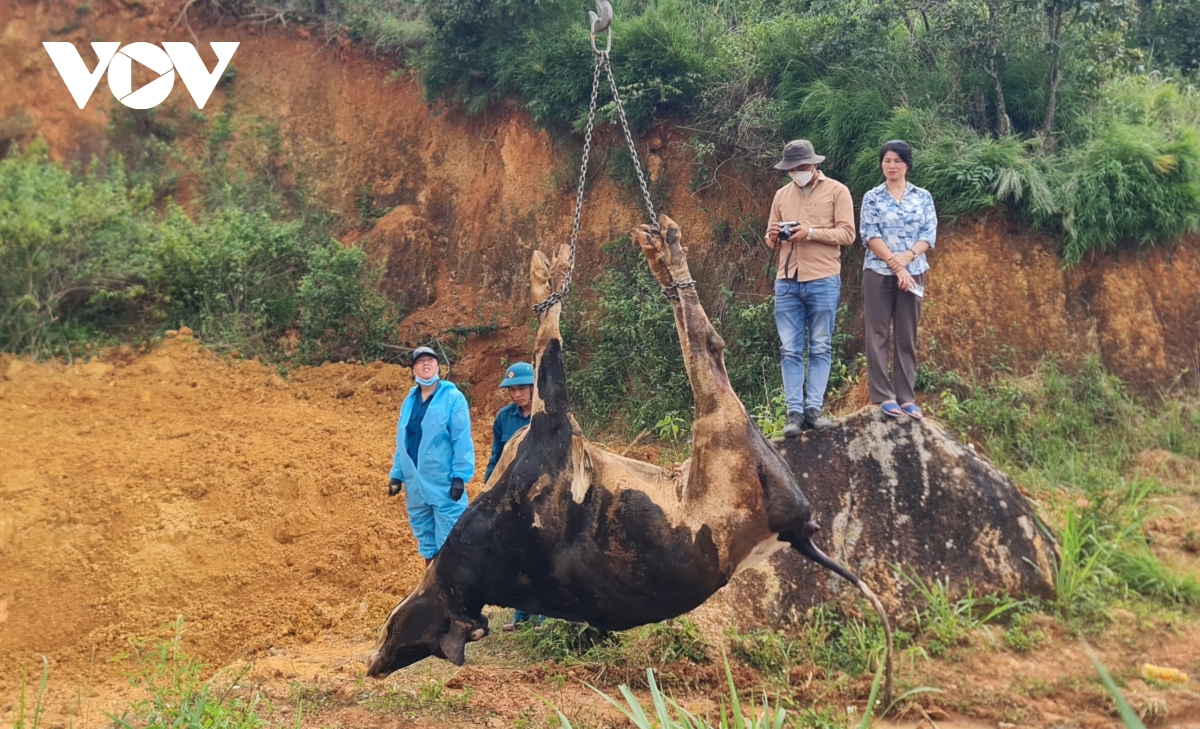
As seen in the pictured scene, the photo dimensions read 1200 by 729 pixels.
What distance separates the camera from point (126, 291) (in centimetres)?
1180

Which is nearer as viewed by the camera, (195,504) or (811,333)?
(811,333)

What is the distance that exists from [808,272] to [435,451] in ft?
8.34

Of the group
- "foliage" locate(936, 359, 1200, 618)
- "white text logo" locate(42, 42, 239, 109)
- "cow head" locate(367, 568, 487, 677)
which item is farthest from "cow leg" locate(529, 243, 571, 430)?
"white text logo" locate(42, 42, 239, 109)

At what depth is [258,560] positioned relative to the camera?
27.6 feet

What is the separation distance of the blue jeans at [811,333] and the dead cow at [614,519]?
183cm

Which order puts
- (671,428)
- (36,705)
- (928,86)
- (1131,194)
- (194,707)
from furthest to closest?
1. (928,86)
2. (671,428)
3. (1131,194)
4. (36,705)
5. (194,707)

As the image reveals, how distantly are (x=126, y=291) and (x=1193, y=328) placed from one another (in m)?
10.9

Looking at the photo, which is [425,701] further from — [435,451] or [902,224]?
[902,224]

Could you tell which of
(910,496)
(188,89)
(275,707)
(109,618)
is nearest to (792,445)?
(910,496)

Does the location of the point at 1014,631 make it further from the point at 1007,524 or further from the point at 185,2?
the point at 185,2

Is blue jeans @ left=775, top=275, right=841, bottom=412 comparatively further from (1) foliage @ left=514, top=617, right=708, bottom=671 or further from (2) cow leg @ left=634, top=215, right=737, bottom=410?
(2) cow leg @ left=634, top=215, right=737, bottom=410

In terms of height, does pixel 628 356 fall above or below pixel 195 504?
above

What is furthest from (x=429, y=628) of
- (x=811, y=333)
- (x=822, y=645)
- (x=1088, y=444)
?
(x=1088, y=444)

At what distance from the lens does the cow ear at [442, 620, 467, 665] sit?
461 centimetres
